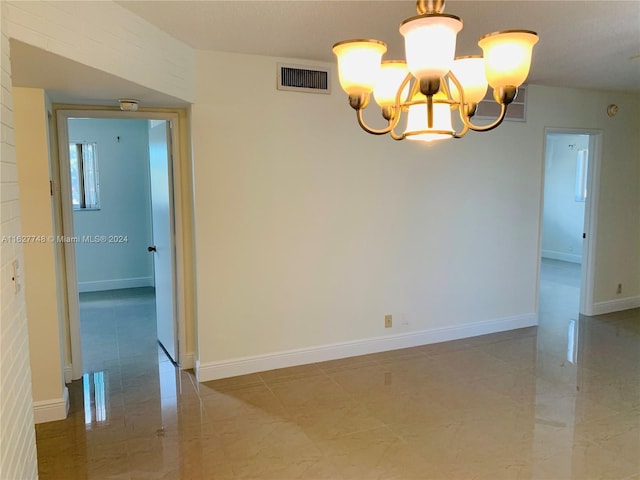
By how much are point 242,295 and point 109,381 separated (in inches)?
49.5

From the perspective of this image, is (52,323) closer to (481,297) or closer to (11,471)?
(11,471)

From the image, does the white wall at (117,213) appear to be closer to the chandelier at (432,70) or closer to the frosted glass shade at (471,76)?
the chandelier at (432,70)

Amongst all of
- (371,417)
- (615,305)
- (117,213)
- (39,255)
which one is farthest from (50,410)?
(615,305)

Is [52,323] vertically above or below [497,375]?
above

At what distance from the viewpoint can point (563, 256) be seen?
9.05 metres

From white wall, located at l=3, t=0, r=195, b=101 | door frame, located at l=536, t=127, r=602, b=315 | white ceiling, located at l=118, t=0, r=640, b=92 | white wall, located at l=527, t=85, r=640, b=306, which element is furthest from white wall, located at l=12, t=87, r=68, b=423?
door frame, located at l=536, t=127, r=602, b=315

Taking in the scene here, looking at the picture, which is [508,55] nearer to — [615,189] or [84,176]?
[615,189]

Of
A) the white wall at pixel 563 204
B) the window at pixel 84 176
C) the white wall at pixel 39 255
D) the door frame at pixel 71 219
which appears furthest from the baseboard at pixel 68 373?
the white wall at pixel 563 204

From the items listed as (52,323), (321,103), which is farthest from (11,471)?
(321,103)

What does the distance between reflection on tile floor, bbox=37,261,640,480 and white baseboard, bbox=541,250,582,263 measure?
15.0 feet

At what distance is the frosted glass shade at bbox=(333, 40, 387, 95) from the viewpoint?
1773mm

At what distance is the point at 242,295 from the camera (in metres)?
3.75

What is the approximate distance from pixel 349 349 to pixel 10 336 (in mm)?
2896

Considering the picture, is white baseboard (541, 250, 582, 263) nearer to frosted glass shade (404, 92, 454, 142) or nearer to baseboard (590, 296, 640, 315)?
baseboard (590, 296, 640, 315)
